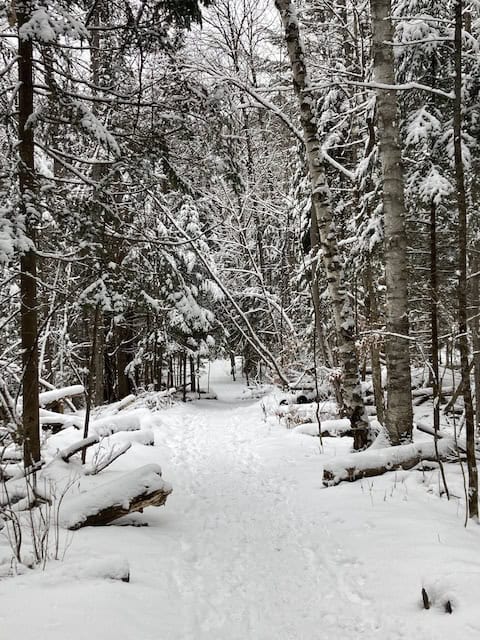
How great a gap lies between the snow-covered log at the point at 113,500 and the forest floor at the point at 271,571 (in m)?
0.13

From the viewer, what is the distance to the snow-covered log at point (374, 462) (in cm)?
Answer: 657

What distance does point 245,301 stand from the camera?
87.9 feet

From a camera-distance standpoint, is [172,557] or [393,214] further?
[393,214]

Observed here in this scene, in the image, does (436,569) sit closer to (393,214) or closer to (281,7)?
(393,214)

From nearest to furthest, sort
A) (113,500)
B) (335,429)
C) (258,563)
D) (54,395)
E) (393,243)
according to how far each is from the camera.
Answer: (258,563) → (113,500) → (393,243) → (54,395) → (335,429)

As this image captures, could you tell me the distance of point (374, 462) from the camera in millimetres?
6574

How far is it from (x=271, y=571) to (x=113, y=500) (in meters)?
1.78

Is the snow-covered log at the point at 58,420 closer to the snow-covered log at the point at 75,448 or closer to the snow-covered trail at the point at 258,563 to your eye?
the snow-covered trail at the point at 258,563

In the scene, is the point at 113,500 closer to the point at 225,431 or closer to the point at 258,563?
the point at 258,563

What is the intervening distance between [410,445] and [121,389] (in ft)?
48.3

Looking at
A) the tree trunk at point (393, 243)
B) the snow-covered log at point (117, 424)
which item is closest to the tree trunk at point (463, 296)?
the tree trunk at point (393, 243)

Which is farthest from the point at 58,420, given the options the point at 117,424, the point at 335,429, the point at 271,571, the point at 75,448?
the point at 271,571

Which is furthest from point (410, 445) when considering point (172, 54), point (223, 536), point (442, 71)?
point (442, 71)

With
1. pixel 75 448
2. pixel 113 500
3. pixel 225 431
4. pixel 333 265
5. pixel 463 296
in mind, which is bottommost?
pixel 225 431
